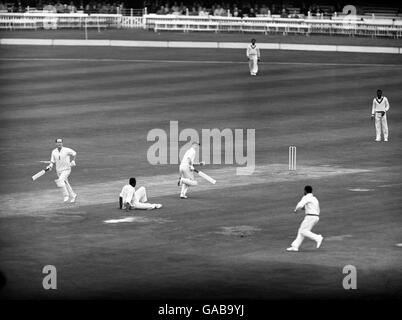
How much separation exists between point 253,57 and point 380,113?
539 inches

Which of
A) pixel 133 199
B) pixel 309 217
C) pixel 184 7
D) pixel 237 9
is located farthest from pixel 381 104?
pixel 184 7

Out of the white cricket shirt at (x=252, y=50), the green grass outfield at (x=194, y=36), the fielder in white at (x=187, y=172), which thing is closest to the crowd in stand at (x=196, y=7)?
the green grass outfield at (x=194, y=36)

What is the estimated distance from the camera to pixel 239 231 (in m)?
27.9

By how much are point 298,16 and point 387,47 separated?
930 cm

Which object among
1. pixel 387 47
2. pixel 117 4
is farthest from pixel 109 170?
pixel 117 4

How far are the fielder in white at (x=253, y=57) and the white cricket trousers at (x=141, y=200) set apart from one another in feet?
72.5

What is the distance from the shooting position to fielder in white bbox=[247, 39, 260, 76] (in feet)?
169

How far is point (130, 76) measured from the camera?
5422cm

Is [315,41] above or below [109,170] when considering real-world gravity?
above

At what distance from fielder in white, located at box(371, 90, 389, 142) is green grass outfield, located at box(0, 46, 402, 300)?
60cm

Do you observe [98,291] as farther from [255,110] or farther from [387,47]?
[387,47]

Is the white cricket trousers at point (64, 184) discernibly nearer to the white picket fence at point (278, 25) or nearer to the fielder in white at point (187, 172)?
the fielder in white at point (187, 172)

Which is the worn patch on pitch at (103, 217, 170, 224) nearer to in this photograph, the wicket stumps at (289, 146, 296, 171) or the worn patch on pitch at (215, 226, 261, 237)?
the worn patch on pitch at (215, 226, 261, 237)

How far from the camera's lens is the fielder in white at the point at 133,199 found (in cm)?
2986
